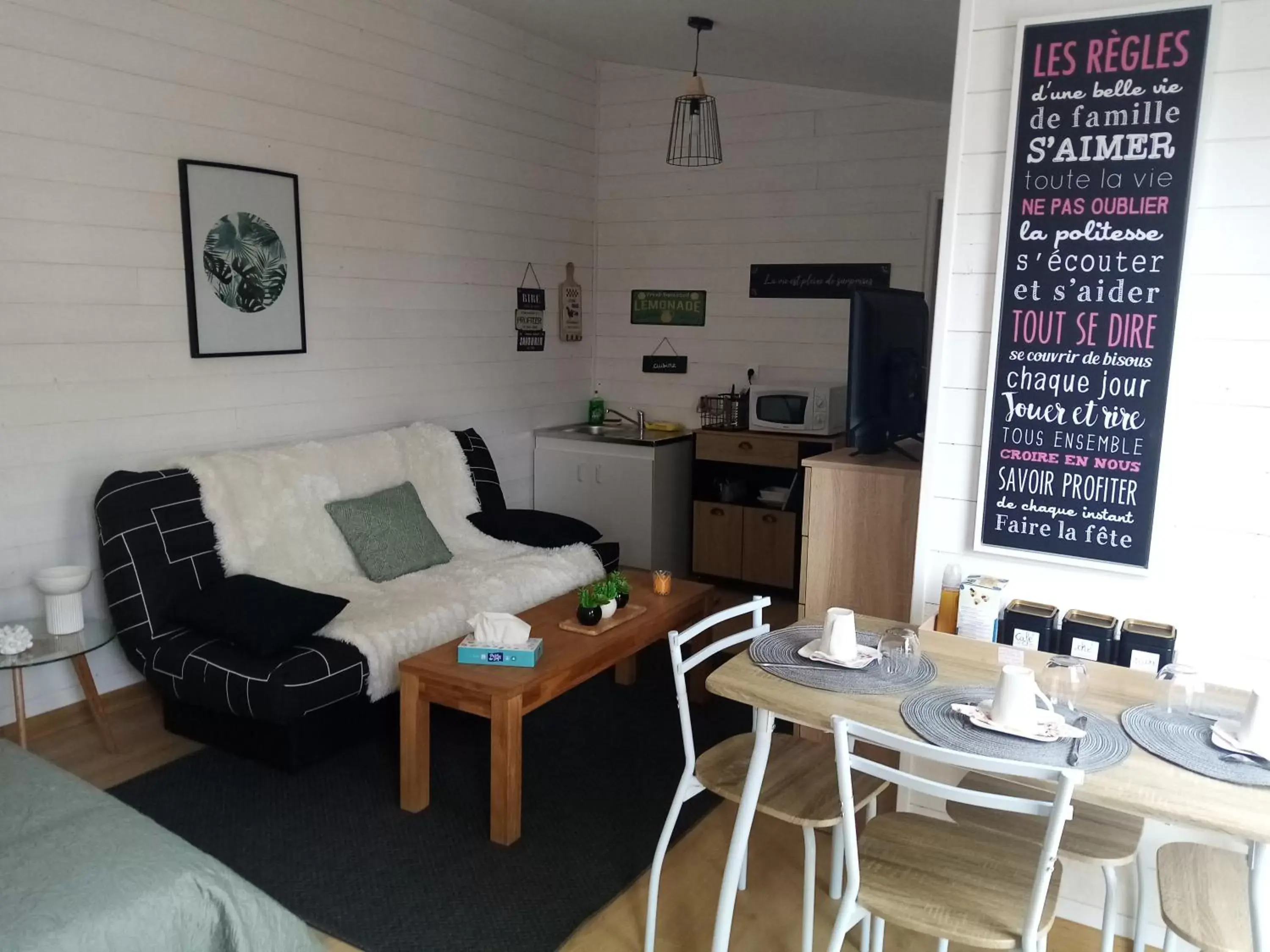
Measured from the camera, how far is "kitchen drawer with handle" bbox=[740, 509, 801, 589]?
16.0 ft

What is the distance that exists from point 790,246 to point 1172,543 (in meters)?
3.08

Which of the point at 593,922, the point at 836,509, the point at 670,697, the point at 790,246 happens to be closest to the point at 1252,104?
the point at 836,509

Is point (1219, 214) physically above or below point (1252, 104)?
below

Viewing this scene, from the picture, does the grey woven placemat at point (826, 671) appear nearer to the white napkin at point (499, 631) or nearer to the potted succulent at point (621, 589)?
the white napkin at point (499, 631)

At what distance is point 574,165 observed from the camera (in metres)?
5.37

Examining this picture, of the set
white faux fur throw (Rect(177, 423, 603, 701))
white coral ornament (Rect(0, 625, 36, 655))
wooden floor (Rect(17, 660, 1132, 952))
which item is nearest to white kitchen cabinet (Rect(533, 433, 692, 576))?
white faux fur throw (Rect(177, 423, 603, 701))

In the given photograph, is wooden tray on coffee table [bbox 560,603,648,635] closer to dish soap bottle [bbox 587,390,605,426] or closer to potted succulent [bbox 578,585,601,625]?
potted succulent [bbox 578,585,601,625]

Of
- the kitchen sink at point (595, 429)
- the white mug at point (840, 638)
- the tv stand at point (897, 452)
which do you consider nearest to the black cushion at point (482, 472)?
the kitchen sink at point (595, 429)

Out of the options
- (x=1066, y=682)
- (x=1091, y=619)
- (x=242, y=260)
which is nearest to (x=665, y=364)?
(x=242, y=260)

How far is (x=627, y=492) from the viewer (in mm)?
5027

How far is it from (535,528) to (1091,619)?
2.41 m

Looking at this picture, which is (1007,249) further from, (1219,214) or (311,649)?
(311,649)

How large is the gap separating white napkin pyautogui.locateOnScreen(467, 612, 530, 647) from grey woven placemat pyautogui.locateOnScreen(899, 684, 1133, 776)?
129cm

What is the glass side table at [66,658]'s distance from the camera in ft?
9.14
